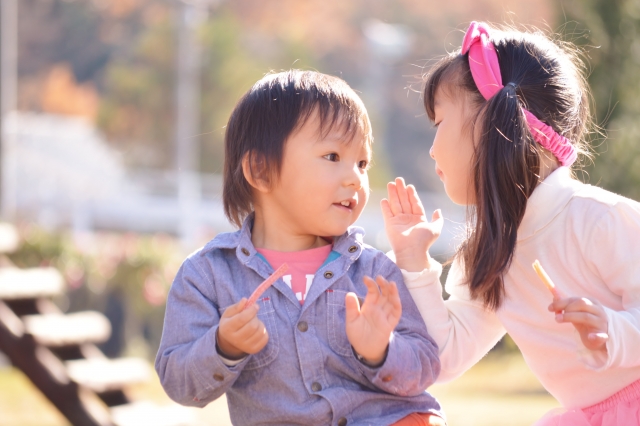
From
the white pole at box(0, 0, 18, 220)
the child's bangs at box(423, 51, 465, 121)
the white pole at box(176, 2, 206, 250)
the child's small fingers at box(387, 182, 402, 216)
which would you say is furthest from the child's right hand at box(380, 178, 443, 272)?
the white pole at box(0, 0, 18, 220)

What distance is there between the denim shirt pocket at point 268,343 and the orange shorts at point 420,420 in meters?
0.36

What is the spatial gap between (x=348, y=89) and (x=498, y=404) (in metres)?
5.86

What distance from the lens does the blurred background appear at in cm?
824

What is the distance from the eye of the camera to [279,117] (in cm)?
232

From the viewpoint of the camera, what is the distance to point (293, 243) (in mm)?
2400

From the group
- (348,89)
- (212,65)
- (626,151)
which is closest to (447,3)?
(212,65)

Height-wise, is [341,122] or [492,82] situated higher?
[492,82]

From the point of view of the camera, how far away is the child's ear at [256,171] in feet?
7.70

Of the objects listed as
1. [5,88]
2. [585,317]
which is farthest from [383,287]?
[5,88]

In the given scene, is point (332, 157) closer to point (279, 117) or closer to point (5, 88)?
point (279, 117)

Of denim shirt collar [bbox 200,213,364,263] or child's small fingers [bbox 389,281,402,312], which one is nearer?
child's small fingers [bbox 389,281,402,312]

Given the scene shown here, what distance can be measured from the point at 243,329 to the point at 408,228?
2.38ft

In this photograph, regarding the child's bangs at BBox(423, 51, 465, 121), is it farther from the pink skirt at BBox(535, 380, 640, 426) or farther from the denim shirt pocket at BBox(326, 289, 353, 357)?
the pink skirt at BBox(535, 380, 640, 426)

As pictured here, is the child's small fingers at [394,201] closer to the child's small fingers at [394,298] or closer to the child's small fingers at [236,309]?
the child's small fingers at [394,298]
